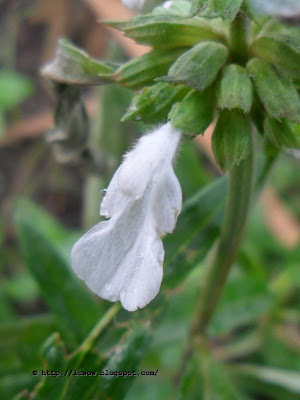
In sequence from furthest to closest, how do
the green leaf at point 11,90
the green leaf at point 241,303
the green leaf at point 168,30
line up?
the green leaf at point 11,90 → the green leaf at point 241,303 → the green leaf at point 168,30

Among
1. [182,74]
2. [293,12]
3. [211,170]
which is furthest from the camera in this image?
[211,170]

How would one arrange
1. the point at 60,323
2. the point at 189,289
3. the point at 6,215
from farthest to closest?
the point at 6,215 < the point at 189,289 < the point at 60,323

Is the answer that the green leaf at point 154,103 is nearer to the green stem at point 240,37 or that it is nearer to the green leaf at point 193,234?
the green stem at point 240,37

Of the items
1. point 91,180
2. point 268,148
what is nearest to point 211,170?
point 91,180

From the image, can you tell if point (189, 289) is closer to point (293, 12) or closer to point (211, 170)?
point (211, 170)

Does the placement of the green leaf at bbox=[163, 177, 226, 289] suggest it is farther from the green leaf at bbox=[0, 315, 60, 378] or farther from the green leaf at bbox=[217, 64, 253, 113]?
the green leaf at bbox=[0, 315, 60, 378]

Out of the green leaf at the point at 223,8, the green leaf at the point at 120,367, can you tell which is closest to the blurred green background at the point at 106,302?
the green leaf at the point at 120,367
